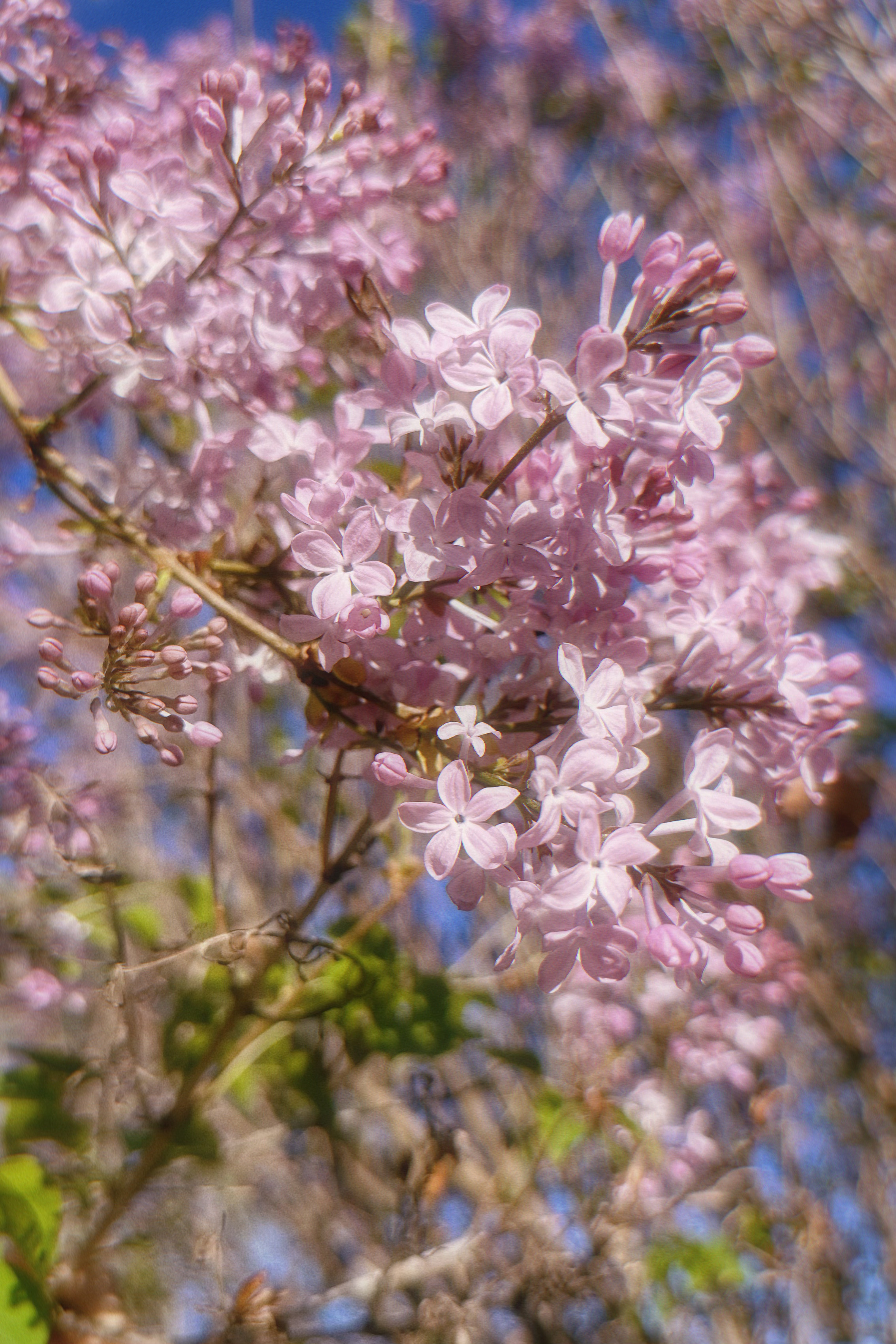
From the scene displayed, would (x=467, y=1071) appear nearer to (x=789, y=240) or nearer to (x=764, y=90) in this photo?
(x=789, y=240)

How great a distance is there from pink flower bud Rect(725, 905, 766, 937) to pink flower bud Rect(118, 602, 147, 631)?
0.66 meters

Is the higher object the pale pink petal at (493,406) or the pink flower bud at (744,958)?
the pale pink petal at (493,406)

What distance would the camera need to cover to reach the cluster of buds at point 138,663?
94 cm

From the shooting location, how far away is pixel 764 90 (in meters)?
4.18

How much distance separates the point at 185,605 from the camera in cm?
100

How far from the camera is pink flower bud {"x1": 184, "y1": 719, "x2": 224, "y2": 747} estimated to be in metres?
1.00

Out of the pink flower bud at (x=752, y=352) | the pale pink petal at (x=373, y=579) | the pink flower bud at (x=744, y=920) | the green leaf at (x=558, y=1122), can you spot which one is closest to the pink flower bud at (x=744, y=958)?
the pink flower bud at (x=744, y=920)

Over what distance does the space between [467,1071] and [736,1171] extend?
44.9 inches

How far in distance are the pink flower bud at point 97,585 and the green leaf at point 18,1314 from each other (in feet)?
2.84

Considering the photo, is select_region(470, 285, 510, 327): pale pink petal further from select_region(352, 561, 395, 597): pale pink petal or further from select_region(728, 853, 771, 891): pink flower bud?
select_region(728, 853, 771, 891): pink flower bud

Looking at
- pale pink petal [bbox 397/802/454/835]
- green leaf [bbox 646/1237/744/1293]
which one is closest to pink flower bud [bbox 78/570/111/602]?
pale pink petal [bbox 397/802/454/835]

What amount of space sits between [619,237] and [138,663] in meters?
0.65

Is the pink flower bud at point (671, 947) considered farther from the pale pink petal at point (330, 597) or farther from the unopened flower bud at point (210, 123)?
the unopened flower bud at point (210, 123)

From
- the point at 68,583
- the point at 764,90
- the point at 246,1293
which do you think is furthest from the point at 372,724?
the point at 764,90
